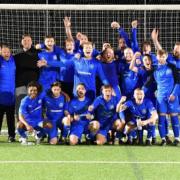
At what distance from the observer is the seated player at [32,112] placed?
859 cm

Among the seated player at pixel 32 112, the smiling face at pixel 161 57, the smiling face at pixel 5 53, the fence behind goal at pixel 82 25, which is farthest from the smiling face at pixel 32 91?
the fence behind goal at pixel 82 25

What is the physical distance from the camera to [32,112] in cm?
863

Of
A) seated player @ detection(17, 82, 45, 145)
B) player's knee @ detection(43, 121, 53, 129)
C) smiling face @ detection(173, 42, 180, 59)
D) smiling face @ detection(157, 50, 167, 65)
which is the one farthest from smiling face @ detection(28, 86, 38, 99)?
smiling face @ detection(173, 42, 180, 59)

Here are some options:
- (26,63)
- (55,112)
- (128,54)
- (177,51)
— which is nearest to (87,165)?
(55,112)

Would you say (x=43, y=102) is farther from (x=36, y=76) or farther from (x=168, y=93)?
(x=168, y=93)

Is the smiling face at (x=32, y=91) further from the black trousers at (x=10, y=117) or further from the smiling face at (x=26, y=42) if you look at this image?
the smiling face at (x=26, y=42)

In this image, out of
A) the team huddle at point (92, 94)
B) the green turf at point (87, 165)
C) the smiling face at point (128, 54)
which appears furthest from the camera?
the smiling face at point (128, 54)

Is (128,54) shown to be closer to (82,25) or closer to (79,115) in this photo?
(79,115)

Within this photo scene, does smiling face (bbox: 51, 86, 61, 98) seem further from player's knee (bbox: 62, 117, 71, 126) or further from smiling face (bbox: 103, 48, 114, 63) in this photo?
smiling face (bbox: 103, 48, 114, 63)

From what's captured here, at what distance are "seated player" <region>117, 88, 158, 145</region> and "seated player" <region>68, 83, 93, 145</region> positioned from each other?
496 millimetres

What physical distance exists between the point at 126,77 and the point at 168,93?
→ 70cm

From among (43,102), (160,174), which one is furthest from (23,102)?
(160,174)

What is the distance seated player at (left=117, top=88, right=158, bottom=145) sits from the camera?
8.56 meters

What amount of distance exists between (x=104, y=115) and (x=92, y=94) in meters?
0.46
